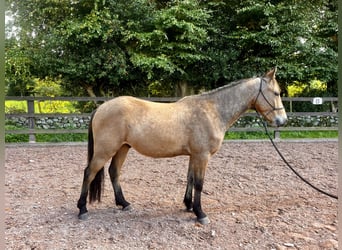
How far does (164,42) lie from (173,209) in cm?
592

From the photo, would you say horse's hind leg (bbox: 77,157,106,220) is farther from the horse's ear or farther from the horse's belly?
the horse's ear

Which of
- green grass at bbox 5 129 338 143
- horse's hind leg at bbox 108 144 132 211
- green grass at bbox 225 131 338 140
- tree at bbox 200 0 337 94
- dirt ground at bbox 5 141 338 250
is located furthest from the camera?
tree at bbox 200 0 337 94

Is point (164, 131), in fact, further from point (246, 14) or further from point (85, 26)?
point (246, 14)

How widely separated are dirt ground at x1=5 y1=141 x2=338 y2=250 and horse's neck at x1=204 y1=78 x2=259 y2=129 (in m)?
1.07

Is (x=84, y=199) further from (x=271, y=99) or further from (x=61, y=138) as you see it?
(x=61, y=138)

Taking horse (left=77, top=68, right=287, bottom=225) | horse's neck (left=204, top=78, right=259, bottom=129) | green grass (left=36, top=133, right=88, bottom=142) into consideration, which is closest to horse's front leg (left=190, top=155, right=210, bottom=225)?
horse (left=77, top=68, right=287, bottom=225)

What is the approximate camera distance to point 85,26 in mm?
7602

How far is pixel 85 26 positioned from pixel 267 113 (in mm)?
6205

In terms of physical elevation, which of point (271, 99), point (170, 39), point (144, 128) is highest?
point (170, 39)

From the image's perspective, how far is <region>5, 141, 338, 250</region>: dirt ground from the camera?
2.51m

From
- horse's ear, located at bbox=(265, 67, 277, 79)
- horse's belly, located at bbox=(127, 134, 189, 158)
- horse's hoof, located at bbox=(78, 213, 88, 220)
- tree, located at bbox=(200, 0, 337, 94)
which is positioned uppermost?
tree, located at bbox=(200, 0, 337, 94)

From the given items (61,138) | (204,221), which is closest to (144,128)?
(204,221)

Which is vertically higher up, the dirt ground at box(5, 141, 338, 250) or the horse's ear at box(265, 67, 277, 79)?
the horse's ear at box(265, 67, 277, 79)

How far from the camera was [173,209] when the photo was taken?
3221 millimetres
